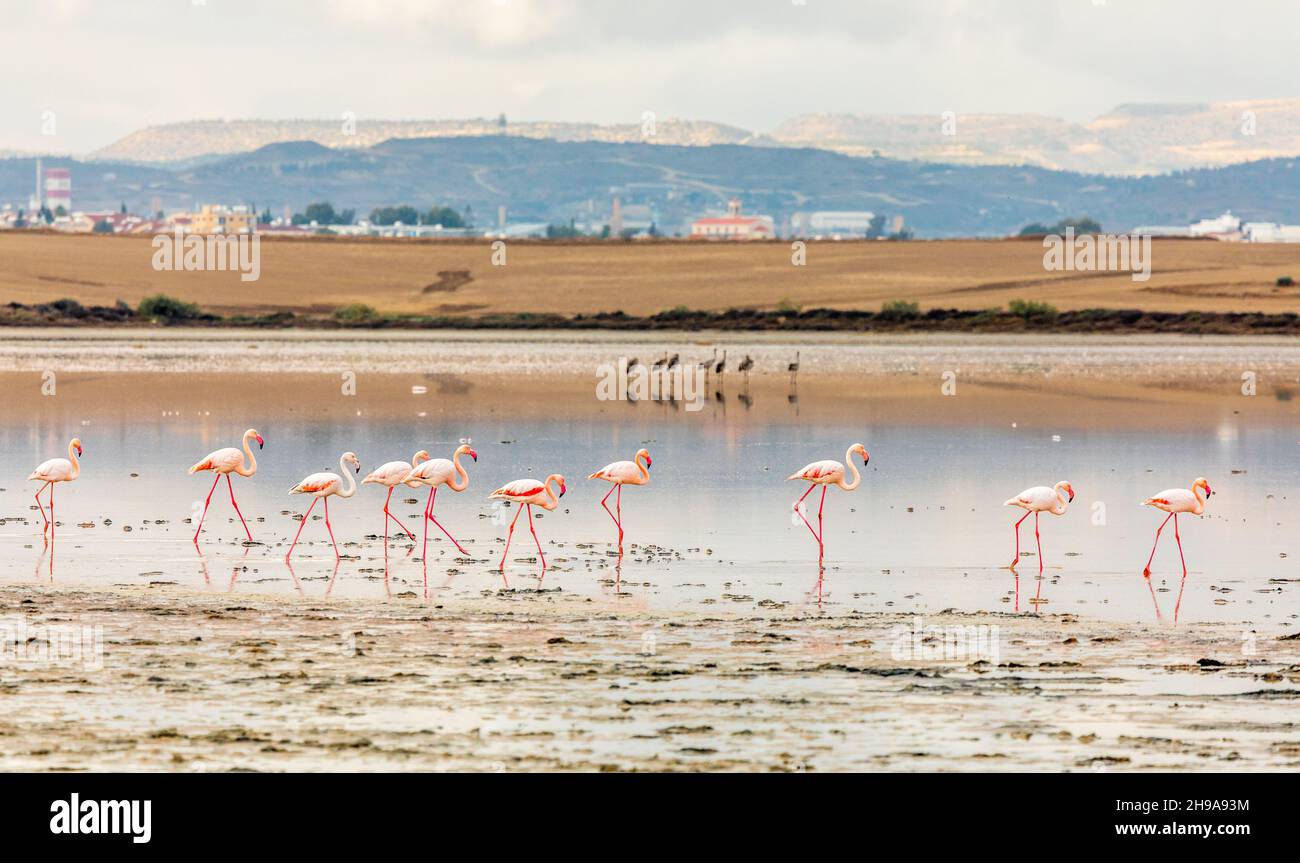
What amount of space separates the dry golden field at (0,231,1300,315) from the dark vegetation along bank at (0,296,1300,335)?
123 inches

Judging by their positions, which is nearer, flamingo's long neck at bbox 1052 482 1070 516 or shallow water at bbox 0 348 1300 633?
shallow water at bbox 0 348 1300 633

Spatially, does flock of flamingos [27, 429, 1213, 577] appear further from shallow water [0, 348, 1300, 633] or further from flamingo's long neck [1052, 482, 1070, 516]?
shallow water [0, 348, 1300, 633]

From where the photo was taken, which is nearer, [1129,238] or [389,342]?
[389,342]

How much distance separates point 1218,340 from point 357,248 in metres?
55.9

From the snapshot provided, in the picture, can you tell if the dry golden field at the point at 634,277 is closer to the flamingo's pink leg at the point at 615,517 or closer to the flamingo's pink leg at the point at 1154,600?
the flamingo's pink leg at the point at 615,517

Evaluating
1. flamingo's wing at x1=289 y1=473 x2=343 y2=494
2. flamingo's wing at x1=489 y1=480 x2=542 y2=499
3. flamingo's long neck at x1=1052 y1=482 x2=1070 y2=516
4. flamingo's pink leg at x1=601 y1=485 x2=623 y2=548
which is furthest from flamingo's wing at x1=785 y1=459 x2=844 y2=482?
flamingo's wing at x1=289 y1=473 x2=343 y2=494

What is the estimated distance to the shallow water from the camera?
15352 millimetres

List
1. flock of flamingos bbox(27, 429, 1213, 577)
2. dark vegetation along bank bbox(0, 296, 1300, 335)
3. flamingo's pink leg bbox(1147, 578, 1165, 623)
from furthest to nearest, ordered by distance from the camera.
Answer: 1. dark vegetation along bank bbox(0, 296, 1300, 335)
2. flock of flamingos bbox(27, 429, 1213, 577)
3. flamingo's pink leg bbox(1147, 578, 1165, 623)

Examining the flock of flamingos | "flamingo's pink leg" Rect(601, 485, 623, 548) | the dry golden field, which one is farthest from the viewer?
the dry golden field

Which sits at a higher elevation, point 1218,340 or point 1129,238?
point 1129,238

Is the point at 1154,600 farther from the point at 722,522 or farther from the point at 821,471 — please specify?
the point at 722,522

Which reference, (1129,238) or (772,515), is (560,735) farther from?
(1129,238)

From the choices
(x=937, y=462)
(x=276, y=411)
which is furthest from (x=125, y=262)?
(x=937, y=462)

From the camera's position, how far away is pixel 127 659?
11898 millimetres
